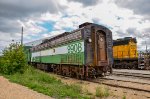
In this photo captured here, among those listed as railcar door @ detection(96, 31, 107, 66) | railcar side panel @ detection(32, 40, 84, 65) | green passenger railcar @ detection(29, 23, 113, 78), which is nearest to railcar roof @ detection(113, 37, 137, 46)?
railcar side panel @ detection(32, 40, 84, 65)

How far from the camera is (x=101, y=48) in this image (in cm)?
1994

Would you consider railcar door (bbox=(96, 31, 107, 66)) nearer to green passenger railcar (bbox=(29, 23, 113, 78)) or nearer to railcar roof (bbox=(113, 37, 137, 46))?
green passenger railcar (bbox=(29, 23, 113, 78))

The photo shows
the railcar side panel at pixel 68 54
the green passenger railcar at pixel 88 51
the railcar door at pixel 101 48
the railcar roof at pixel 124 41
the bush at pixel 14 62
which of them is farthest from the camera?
the railcar roof at pixel 124 41

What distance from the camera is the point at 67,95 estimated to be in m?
12.1

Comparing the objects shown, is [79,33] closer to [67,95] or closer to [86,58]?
[86,58]

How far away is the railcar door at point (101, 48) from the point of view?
19734 millimetres

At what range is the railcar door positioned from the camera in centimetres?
1973

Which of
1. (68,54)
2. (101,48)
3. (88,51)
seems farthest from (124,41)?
(88,51)

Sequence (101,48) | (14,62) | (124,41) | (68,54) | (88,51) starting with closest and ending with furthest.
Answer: (88,51) → (101,48) → (68,54) → (14,62) → (124,41)

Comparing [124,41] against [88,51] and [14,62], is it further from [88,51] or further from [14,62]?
[88,51]

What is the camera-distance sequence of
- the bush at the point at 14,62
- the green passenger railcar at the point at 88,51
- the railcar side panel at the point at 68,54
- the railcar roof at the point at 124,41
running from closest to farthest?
1. the green passenger railcar at the point at 88,51
2. the railcar side panel at the point at 68,54
3. the bush at the point at 14,62
4. the railcar roof at the point at 124,41

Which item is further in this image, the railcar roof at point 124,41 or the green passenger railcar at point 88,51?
the railcar roof at point 124,41

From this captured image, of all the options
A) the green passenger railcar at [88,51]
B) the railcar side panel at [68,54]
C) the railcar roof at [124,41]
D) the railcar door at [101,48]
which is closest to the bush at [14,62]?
the railcar side panel at [68,54]

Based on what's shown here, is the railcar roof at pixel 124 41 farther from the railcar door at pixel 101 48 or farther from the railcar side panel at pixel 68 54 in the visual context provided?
the railcar door at pixel 101 48
